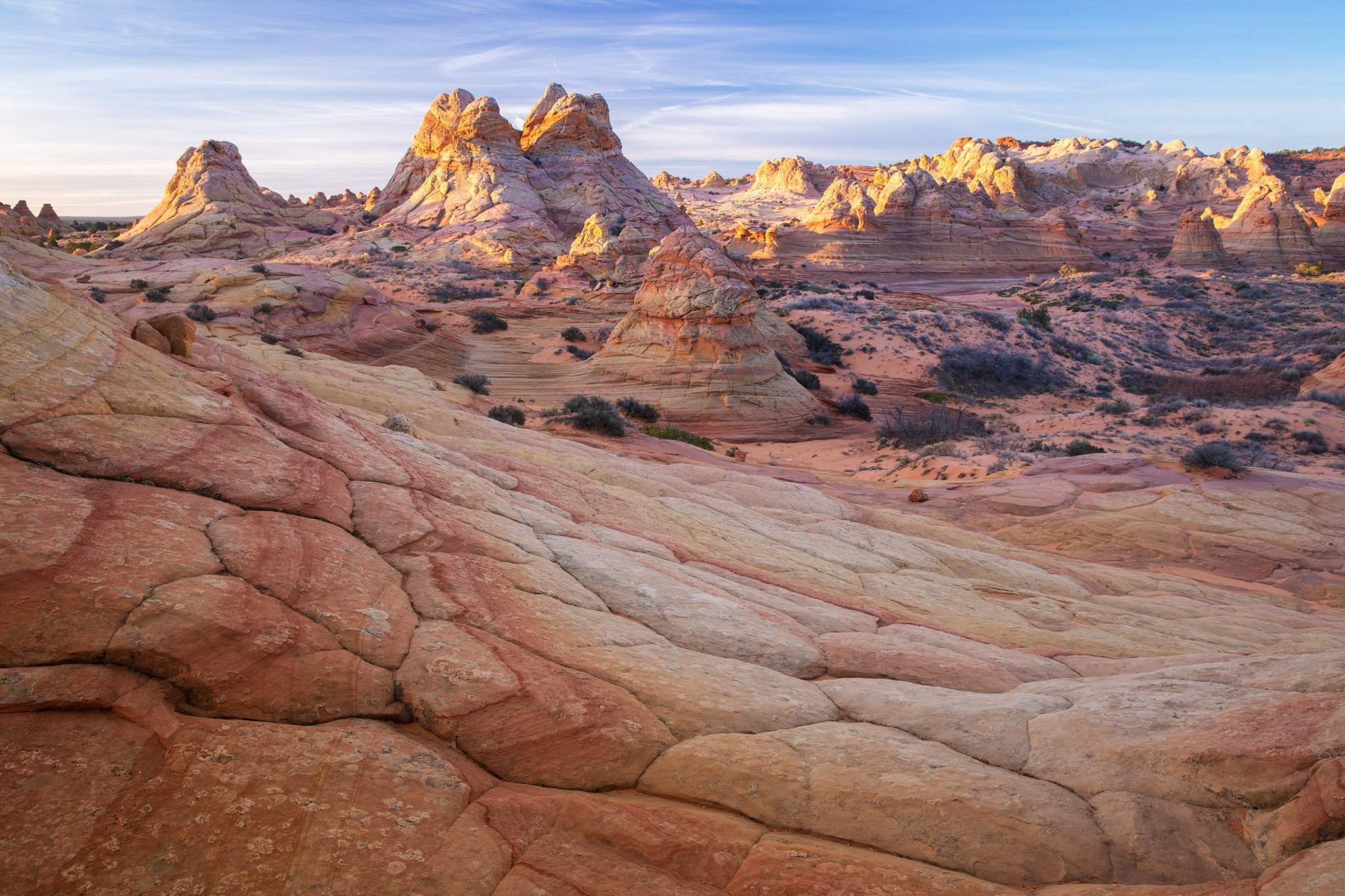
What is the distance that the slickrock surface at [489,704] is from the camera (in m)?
2.89

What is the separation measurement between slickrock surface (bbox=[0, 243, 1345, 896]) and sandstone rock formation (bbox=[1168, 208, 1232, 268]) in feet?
240

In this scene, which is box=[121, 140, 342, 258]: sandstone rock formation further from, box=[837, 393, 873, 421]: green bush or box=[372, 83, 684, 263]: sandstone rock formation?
box=[837, 393, 873, 421]: green bush

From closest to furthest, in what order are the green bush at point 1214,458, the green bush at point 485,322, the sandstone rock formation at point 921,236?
the green bush at point 1214,458
the green bush at point 485,322
the sandstone rock formation at point 921,236

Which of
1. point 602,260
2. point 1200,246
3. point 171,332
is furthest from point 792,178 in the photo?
point 171,332

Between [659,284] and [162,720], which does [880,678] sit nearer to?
[162,720]

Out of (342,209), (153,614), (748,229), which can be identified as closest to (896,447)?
(153,614)

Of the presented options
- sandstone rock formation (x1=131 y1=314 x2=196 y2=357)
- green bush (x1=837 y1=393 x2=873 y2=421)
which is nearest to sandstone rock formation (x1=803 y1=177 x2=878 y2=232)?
green bush (x1=837 y1=393 x2=873 y2=421)

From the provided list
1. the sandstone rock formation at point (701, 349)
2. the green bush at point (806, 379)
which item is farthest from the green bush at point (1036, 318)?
the sandstone rock formation at point (701, 349)

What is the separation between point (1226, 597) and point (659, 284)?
826 inches

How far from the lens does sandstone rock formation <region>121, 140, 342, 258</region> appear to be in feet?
181

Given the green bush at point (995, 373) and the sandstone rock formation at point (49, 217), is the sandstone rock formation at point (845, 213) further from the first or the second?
the sandstone rock formation at point (49, 217)

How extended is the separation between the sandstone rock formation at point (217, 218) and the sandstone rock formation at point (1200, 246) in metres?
76.6

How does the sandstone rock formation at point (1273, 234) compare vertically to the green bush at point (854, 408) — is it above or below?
above

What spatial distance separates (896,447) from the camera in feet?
76.9
